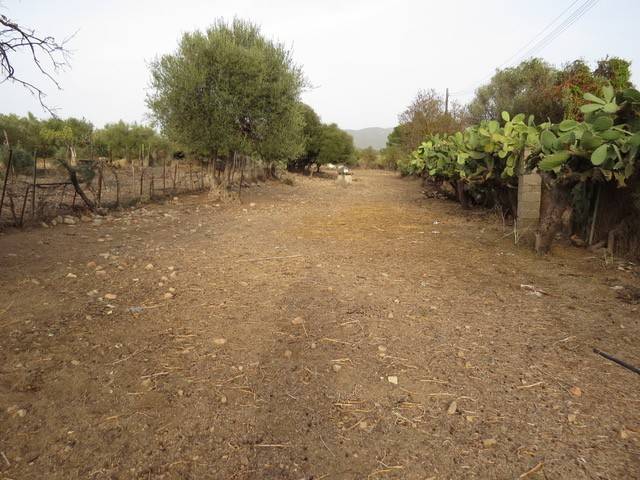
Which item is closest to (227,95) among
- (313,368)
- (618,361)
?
(313,368)

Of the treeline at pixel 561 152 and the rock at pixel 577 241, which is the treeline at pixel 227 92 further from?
the rock at pixel 577 241

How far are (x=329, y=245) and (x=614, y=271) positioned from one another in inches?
166

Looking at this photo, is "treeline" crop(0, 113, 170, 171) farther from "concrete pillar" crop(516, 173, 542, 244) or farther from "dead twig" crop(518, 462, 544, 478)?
"dead twig" crop(518, 462, 544, 478)

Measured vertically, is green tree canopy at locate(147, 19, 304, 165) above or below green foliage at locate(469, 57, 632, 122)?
below

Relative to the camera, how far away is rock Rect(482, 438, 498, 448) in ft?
7.15

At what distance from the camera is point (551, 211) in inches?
241

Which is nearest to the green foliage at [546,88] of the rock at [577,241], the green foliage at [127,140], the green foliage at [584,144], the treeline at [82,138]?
the green foliage at [584,144]

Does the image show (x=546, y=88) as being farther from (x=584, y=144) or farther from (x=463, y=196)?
(x=584, y=144)

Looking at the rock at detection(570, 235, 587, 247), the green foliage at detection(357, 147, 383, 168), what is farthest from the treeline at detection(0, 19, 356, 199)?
the green foliage at detection(357, 147, 383, 168)

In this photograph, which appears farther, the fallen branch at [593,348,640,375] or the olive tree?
the olive tree

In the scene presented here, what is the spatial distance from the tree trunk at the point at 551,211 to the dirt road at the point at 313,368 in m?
0.45

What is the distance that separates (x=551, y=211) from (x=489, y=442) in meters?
5.02

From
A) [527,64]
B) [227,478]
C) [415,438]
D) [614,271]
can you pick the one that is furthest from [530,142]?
[527,64]

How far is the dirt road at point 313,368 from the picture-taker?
2096mm
